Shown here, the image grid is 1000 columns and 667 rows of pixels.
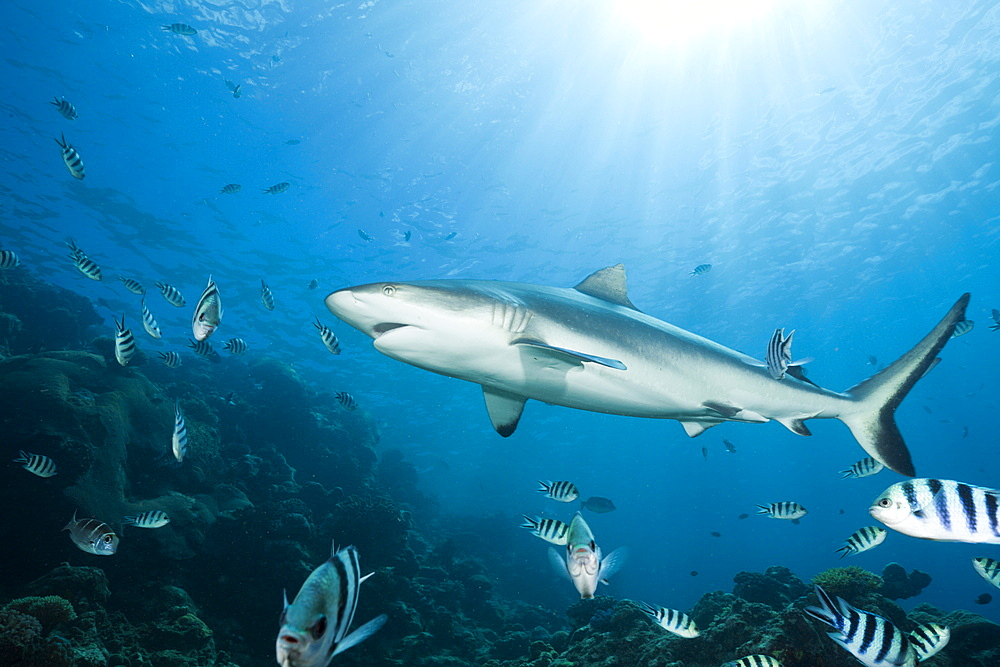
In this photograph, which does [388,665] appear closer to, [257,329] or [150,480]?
[150,480]

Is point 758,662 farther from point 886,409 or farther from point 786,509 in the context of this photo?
point 786,509

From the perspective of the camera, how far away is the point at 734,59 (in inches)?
776

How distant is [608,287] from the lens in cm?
470

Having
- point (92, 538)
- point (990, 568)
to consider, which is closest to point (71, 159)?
point (92, 538)

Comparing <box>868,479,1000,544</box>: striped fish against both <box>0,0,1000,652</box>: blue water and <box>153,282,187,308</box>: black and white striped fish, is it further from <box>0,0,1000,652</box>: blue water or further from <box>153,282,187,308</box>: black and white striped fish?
<box>0,0,1000,652</box>: blue water

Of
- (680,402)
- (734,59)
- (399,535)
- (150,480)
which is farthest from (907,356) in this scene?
(734,59)

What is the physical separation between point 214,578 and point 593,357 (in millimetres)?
10010

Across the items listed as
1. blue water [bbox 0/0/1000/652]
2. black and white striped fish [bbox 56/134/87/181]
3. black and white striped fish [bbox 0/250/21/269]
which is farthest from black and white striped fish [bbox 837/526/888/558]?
blue water [bbox 0/0/1000/652]

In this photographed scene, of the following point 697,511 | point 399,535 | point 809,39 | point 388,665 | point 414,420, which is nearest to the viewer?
point 388,665

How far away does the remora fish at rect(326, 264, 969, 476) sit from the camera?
306 centimetres

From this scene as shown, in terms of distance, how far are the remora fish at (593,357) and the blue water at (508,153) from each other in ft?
56.0

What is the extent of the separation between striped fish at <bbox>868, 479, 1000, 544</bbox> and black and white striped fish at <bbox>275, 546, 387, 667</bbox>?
2522mm

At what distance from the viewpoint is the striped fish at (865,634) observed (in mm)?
2674

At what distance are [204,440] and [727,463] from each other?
85.4 metres
